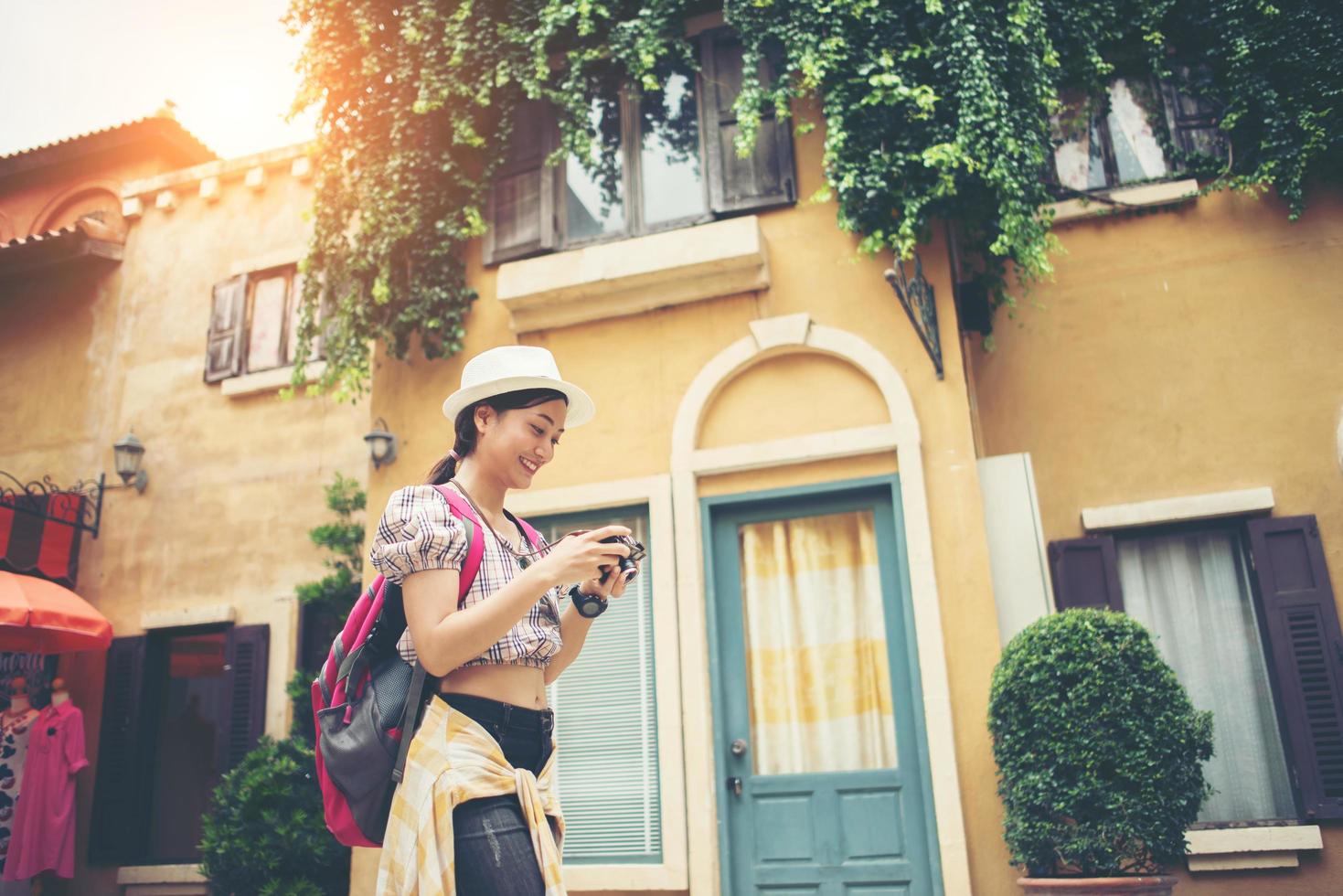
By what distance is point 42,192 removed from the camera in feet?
44.1

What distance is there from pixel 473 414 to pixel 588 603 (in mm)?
622

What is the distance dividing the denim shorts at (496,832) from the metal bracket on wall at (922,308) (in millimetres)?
4513

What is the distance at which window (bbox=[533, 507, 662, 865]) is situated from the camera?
7176 millimetres

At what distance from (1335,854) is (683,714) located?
161 inches

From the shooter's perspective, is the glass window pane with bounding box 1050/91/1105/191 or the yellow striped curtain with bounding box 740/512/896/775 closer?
the yellow striped curtain with bounding box 740/512/896/775

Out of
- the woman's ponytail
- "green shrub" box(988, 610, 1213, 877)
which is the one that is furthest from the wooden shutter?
the woman's ponytail

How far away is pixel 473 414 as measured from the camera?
302 cm

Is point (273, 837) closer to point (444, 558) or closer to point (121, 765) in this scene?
point (121, 765)

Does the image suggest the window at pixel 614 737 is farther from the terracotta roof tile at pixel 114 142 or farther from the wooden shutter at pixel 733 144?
the terracotta roof tile at pixel 114 142

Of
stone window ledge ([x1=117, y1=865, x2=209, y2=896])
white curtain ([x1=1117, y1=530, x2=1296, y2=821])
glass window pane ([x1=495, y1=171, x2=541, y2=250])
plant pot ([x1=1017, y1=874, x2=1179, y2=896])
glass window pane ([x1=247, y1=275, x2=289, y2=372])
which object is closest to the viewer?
plant pot ([x1=1017, y1=874, x2=1179, y2=896])

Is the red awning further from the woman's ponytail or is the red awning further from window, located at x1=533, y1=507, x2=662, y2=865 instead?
the woman's ponytail

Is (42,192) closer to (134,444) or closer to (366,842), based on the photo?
(134,444)

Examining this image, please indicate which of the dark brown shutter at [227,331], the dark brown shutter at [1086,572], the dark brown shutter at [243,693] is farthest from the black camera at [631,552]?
the dark brown shutter at [227,331]

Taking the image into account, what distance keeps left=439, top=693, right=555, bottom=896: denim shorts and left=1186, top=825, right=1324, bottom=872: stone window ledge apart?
18.3 ft
